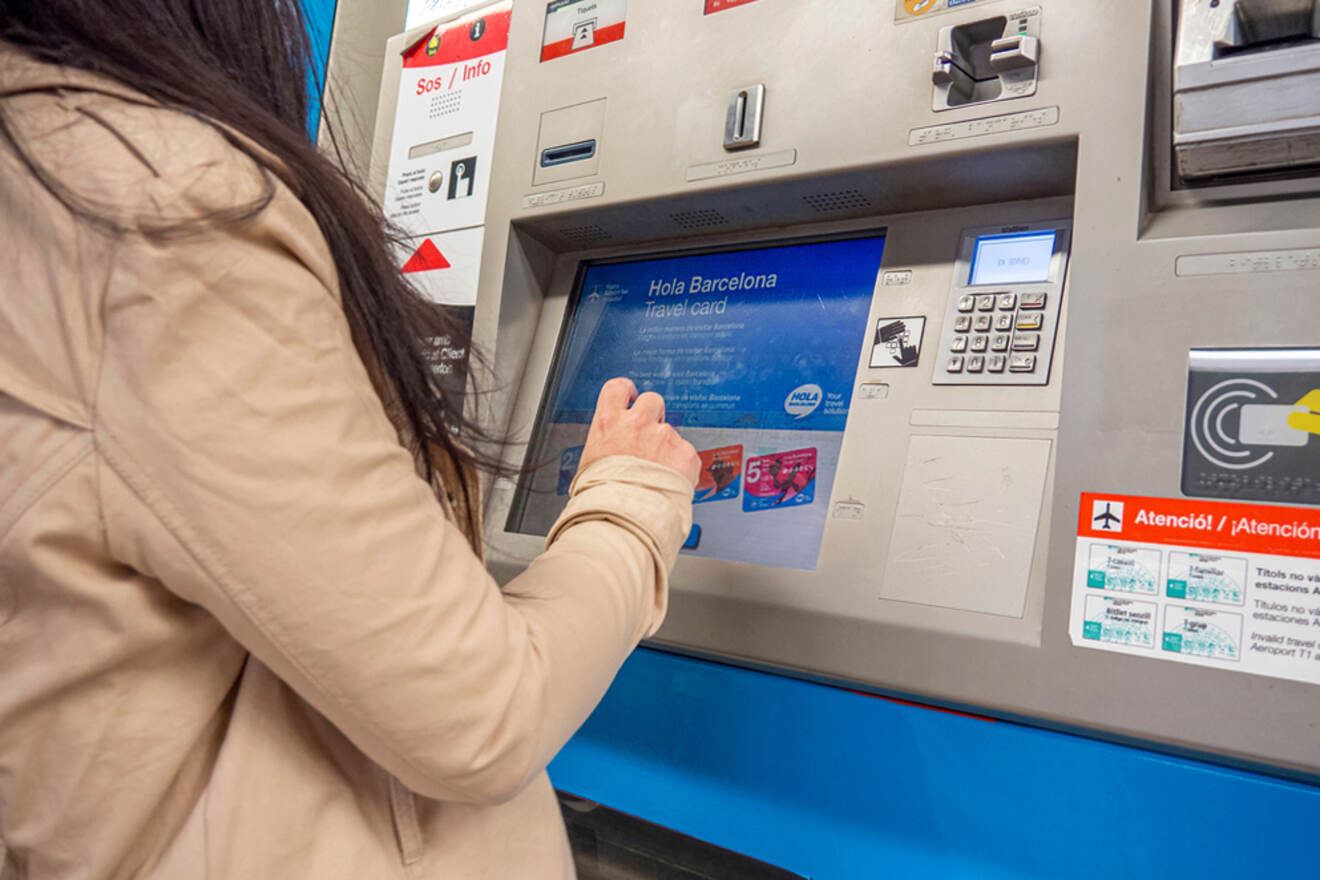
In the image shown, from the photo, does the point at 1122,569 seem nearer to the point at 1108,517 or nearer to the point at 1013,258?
the point at 1108,517

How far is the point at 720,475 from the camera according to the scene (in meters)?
1.31

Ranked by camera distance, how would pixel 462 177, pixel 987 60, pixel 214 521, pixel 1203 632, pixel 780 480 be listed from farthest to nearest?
pixel 462 177, pixel 780 480, pixel 987 60, pixel 1203 632, pixel 214 521

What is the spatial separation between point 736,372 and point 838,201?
273 mm

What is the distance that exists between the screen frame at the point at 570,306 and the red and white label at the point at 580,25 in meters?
0.33

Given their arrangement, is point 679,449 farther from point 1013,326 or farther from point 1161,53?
point 1161,53

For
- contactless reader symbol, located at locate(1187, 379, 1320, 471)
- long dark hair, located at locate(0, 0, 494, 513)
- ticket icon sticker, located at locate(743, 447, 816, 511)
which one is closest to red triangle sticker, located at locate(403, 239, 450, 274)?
ticket icon sticker, located at locate(743, 447, 816, 511)

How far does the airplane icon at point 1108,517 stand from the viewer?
93 centimetres

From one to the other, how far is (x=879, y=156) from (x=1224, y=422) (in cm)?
49

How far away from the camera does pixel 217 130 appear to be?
22.6 inches

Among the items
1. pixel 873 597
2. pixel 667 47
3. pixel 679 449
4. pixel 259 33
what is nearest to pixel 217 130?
pixel 259 33

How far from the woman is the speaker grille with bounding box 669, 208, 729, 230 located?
2.39 feet

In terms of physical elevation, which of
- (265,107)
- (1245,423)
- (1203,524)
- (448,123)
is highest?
(448,123)

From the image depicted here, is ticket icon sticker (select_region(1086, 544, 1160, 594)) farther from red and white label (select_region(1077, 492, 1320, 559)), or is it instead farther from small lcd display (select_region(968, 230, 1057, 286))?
small lcd display (select_region(968, 230, 1057, 286))

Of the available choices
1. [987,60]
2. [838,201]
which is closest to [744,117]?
[838,201]
